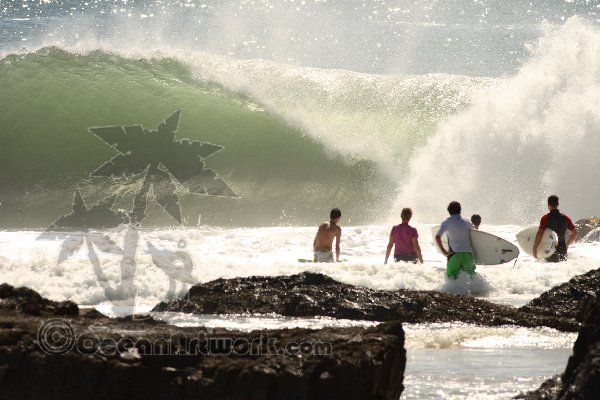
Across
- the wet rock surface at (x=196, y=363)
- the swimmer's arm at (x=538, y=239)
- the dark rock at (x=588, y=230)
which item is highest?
the dark rock at (x=588, y=230)

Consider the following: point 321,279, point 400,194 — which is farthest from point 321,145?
point 321,279

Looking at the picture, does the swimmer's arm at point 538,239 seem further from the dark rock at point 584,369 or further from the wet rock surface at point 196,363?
the wet rock surface at point 196,363

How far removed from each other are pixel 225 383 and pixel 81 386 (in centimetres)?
69

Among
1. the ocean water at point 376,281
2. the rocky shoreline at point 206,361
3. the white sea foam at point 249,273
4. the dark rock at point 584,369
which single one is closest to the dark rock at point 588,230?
the ocean water at point 376,281

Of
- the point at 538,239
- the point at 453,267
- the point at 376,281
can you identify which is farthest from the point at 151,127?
the point at 376,281

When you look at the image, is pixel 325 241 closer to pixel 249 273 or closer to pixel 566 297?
pixel 249 273

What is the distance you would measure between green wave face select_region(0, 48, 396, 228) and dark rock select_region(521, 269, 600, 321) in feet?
40.1

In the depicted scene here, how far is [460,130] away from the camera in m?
24.5

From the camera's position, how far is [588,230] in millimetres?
17141

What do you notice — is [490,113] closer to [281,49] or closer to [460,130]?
[460,130]

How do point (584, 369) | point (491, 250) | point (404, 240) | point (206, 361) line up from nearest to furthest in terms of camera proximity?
point (206, 361), point (584, 369), point (404, 240), point (491, 250)

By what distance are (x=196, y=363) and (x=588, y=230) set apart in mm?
13181

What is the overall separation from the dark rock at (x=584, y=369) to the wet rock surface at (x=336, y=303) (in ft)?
11.3

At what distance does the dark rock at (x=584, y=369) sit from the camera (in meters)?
4.93
